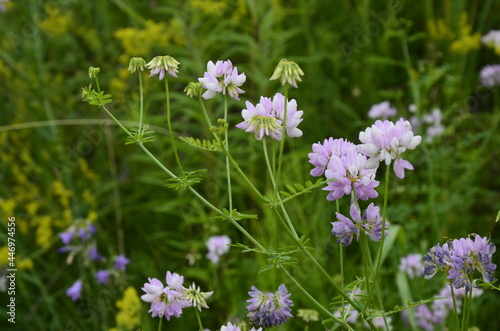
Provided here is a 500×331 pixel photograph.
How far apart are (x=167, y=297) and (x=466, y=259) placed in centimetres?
44

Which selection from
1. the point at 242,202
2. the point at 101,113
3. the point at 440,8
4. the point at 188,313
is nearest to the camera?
the point at 188,313

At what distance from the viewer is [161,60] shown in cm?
100

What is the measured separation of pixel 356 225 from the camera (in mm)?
922

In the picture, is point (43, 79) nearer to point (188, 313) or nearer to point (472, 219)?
point (188, 313)

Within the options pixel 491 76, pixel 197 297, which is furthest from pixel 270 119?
pixel 491 76

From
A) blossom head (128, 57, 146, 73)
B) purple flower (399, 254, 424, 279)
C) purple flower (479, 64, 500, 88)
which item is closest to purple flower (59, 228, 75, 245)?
purple flower (399, 254, 424, 279)

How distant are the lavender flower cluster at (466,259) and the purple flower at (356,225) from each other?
0.30ft

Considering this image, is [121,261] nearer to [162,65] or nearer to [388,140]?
[162,65]

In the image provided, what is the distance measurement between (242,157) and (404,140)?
69.1 inches

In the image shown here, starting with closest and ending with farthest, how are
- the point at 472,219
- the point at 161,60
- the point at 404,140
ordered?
1. the point at 404,140
2. the point at 161,60
3. the point at 472,219

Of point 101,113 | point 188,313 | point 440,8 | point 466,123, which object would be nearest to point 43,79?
point 101,113

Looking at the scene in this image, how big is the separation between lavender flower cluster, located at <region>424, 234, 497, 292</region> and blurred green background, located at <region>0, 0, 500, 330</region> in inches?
34.7

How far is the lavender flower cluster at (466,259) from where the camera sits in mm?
907

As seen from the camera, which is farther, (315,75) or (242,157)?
(315,75)
